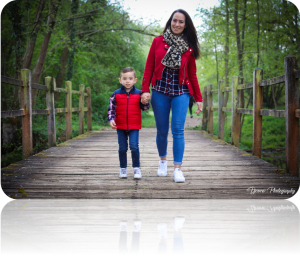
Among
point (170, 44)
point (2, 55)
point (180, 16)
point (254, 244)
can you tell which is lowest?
point (254, 244)

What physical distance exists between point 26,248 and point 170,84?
2.12 meters

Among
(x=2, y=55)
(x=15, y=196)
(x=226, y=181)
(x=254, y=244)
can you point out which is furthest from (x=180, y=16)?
(x=2, y=55)

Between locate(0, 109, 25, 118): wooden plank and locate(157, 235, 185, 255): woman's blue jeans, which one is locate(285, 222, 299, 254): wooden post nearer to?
locate(157, 235, 185, 255): woman's blue jeans

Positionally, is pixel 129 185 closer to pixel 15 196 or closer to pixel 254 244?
pixel 15 196

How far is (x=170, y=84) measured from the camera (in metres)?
3.53

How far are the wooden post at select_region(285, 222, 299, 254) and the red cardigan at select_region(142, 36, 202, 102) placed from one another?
5.31 ft

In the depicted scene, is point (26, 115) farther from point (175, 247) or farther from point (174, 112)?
point (175, 247)

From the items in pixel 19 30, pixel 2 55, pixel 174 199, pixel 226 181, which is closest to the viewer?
pixel 174 199

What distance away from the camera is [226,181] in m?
3.83

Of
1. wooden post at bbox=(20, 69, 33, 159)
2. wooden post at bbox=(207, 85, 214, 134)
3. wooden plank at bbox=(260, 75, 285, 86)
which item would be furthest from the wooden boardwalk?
wooden post at bbox=(207, 85, 214, 134)

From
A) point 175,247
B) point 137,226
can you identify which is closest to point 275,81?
point 137,226

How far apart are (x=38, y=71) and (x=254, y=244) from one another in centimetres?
828

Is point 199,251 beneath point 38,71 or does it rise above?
beneath

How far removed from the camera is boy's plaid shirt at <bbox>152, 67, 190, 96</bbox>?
139 inches
